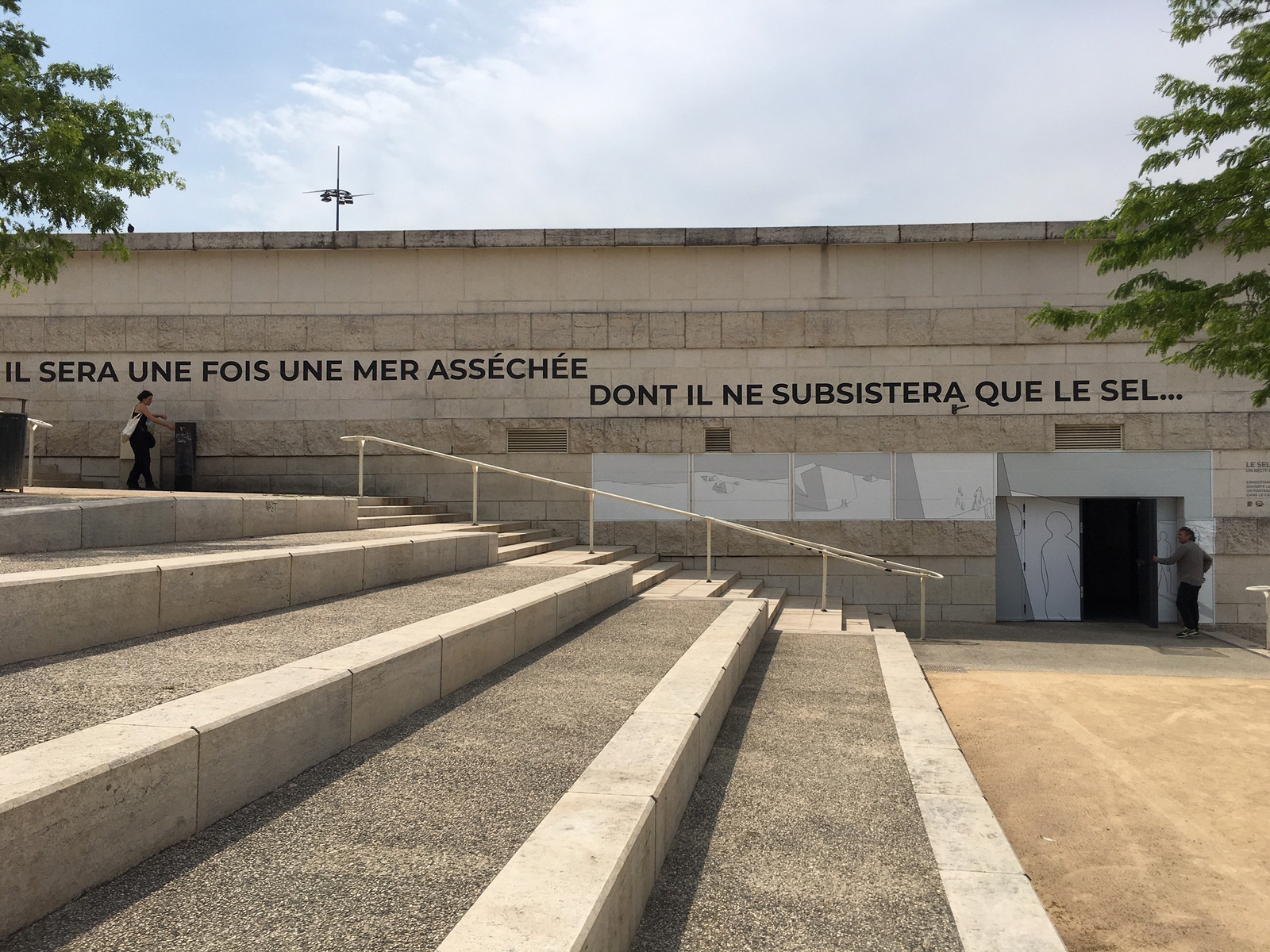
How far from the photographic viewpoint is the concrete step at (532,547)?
384 inches

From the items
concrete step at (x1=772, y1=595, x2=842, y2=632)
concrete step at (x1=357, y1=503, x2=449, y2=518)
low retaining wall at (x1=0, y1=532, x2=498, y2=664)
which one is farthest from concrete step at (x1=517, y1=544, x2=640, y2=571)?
low retaining wall at (x1=0, y1=532, x2=498, y2=664)

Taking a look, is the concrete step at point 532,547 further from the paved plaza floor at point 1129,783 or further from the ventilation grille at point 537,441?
the paved plaza floor at point 1129,783

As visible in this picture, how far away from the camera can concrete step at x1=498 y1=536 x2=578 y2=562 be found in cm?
977

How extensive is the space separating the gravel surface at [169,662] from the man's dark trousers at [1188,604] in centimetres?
1081

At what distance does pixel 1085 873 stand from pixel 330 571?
16.4 ft

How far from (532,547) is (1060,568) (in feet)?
27.4

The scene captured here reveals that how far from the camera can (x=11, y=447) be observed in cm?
791

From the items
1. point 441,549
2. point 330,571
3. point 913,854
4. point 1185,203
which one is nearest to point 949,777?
point 913,854

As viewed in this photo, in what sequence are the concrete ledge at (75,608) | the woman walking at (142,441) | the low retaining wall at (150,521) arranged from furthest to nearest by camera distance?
1. the woman walking at (142,441)
2. the low retaining wall at (150,521)
3. the concrete ledge at (75,608)

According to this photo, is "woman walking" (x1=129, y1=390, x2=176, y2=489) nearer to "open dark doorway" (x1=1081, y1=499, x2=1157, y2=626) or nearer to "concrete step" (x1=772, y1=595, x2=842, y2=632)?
"concrete step" (x1=772, y1=595, x2=842, y2=632)

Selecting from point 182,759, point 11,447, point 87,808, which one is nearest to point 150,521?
point 11,447

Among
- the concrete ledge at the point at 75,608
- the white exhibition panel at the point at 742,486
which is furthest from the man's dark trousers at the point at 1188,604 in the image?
the concrete ledge at the point at 75,608

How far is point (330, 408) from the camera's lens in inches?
526

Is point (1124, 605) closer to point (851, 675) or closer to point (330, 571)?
point (851, 675)
